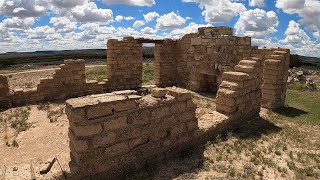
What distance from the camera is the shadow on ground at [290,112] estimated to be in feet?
38.0

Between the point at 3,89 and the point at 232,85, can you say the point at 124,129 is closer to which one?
the point at 232,85

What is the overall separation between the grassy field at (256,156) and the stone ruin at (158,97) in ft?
1.35

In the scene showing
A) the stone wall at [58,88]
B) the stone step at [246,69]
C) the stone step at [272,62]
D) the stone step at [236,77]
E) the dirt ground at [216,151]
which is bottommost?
the dirt ground at [216,151]

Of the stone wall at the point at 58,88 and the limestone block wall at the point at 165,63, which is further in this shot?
the limestone block wall at the point at 165,63

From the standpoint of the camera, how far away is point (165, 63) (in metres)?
18.8

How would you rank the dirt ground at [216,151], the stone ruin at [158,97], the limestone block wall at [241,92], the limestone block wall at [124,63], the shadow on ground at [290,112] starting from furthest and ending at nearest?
the limestone block wall at [124,63] < the shadow on ground at [290,112] < the limestone block wall at [241,92] < the dirt ground at [216,151] < the stone ruin at [158,97]

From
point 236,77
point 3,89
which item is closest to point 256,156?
point 236,77

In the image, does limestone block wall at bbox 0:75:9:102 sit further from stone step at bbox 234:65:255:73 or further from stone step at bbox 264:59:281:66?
stone step at bbox 264:59:281:66

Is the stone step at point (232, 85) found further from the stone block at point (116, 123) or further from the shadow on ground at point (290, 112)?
the stone block at point (116, 123)

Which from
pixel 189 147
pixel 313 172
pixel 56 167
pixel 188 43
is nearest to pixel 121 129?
pixel 56 167

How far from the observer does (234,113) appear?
8.80m

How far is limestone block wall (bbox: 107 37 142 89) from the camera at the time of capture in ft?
53.2

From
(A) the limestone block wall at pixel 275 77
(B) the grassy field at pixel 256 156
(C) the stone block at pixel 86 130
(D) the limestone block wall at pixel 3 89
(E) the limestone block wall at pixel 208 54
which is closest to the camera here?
(C) the stone block at pixel 86 130

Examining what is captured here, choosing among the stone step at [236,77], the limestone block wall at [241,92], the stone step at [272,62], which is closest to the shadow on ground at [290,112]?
the stone step at [272,62]
